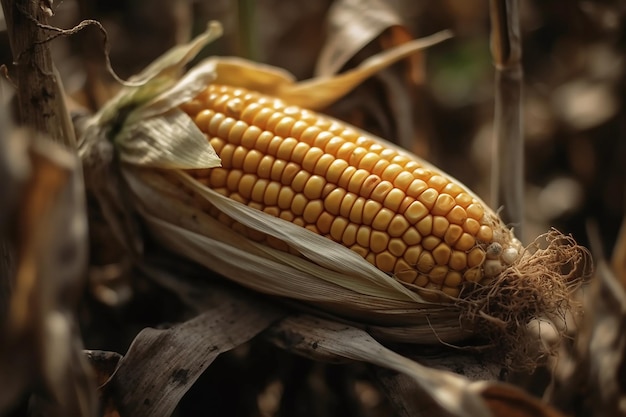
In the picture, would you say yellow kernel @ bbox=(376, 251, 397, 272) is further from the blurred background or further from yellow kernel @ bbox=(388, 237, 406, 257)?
the blurred background

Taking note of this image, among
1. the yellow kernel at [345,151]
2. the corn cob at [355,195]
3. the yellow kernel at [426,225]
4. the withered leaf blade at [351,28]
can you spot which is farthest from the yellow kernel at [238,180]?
the withered leaf blade at [351,28]

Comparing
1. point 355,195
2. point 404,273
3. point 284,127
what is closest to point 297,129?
point 284,127

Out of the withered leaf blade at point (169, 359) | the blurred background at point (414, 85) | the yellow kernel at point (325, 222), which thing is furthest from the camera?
the blurred background at point (414, 85)

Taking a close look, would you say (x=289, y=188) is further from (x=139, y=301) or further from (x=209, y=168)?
(x=139, y=301)

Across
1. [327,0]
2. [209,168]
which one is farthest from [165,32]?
[209,168]

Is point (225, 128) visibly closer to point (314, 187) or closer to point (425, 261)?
point (314, 187)

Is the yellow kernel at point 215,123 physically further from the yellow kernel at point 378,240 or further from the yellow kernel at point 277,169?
the yellow kernel at point 378,240
